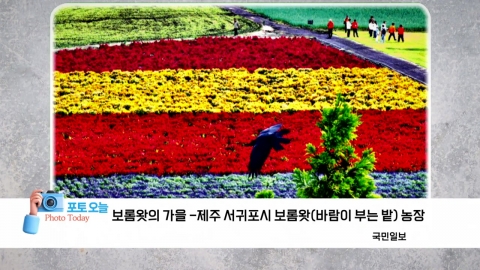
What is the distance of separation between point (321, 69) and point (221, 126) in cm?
93

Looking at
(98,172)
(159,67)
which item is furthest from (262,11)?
(98,172)

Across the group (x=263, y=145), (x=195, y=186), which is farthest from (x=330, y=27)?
(x=195, y=186)

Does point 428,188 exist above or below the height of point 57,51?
below

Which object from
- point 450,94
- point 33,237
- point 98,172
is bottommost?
point 33,237

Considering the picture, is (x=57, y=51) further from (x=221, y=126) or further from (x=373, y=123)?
(x=373, y=123)

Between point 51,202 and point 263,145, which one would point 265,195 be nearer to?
point 263,145

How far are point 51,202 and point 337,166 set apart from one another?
85.8 inches

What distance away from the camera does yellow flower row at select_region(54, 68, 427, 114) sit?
5.48m

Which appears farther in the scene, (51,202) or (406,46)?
(406,46)

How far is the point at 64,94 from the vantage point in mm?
5387

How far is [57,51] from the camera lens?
5.39 metres

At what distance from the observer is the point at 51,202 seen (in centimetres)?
529

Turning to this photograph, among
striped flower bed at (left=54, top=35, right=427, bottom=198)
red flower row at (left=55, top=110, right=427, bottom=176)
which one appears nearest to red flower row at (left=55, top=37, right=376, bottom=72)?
striped flower bed at (left=54, top=35, right=427, bottom=198)

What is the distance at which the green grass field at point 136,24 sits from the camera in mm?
5426
